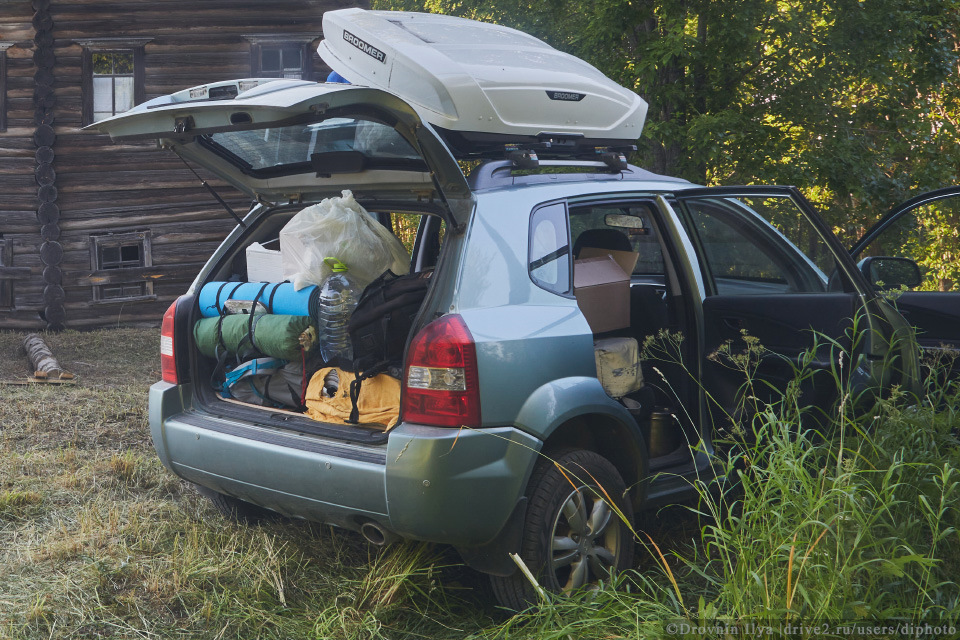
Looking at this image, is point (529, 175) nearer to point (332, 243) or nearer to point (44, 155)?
point (332, 243)

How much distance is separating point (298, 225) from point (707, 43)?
6.05 meters

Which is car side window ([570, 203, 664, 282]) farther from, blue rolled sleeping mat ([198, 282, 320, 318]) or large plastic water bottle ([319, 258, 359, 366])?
blue rolled sleeping mat ([198, 282, 320, 318])

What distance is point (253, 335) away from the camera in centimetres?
357

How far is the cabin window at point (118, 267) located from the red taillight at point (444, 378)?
1131 cm

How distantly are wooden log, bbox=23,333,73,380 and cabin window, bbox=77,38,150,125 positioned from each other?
398cm

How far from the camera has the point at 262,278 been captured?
3959mm

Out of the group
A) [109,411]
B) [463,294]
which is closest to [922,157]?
[463,294]

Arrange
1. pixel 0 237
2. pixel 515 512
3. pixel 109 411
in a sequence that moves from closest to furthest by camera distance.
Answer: pixel 515 512, pixel 109 411, pixel 0 237

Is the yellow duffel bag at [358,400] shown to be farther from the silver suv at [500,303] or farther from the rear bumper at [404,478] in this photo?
the rear bumper at [404,478]

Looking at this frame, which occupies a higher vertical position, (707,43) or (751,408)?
(707,43)

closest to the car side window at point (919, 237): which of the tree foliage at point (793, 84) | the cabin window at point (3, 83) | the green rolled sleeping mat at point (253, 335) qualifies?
the tree foliage at point (793, 84)

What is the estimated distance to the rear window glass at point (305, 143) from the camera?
11.3 feet

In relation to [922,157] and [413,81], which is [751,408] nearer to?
[413,81]

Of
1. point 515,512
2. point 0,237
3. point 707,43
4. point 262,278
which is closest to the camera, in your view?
point 515,512
